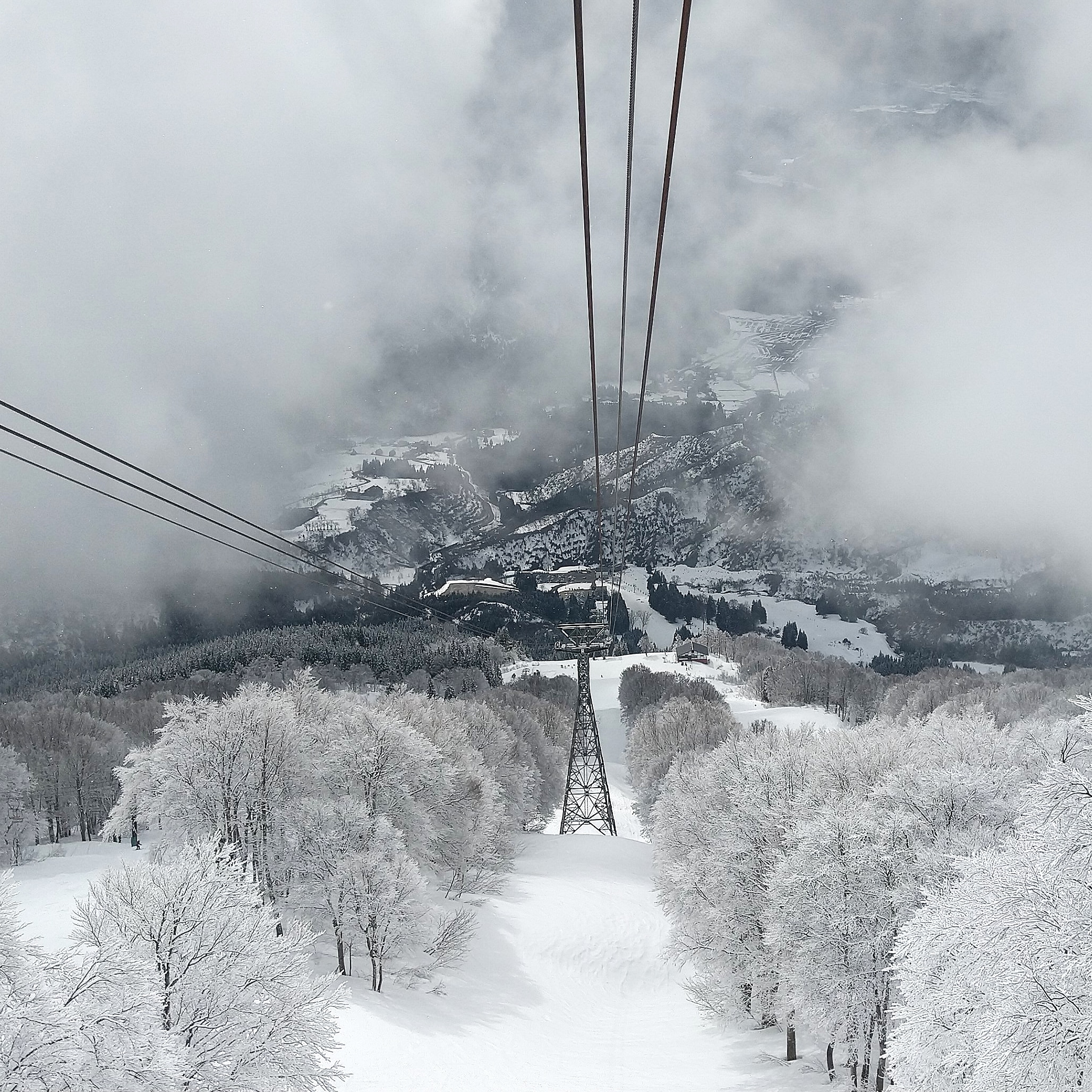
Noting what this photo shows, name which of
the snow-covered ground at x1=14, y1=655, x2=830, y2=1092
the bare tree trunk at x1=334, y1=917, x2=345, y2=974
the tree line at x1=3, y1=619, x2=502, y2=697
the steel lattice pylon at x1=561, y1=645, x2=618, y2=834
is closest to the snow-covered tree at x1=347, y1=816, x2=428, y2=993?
the bare tree trunk at x1=334, y1=917, x2=345, y2=974

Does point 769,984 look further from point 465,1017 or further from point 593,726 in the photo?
point 593,726

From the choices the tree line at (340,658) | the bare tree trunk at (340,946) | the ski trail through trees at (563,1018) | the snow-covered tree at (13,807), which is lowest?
the ski trail through trees at (563,1018)

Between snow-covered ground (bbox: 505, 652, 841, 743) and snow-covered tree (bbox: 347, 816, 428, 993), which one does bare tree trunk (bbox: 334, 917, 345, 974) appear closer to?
snow-covered tree (bbox: 347, 816, 428, 993)

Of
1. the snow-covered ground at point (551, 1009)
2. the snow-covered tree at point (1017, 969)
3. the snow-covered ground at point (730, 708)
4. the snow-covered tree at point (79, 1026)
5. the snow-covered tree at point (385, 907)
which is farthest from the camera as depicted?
→ the snow-covered ground at point (730, 708)

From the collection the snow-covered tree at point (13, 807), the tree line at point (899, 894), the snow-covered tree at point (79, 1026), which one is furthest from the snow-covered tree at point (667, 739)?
the snow-covered tree at point (79, 1026)

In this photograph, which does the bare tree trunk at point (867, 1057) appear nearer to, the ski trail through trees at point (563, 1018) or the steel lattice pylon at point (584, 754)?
the ski trail through trees at point (563, 1018)

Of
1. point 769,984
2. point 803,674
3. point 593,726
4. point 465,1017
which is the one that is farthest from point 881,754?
point 803,674

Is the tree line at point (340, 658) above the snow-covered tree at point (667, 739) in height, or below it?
above
